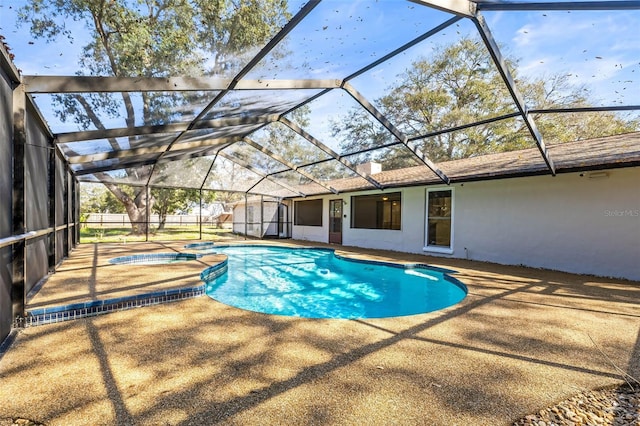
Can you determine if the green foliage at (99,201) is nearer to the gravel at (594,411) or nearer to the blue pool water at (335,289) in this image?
the blue pool water at (335,289)

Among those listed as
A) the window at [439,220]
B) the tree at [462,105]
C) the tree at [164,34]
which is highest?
the tree at [462,105]

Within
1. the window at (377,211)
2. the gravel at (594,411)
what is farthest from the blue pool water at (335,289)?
the gravel at (594,411)

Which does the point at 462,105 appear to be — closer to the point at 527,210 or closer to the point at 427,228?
the point at 427,228

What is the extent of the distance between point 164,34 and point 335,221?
11.3 m

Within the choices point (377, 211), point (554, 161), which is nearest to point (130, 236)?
point (377, 211)

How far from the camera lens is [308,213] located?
1666 centimetres

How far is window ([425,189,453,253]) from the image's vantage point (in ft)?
32.1

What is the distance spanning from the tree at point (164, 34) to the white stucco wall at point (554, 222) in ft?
24.1

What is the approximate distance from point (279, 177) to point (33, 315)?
33.3 feet

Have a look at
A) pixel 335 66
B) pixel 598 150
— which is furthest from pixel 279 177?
pixel 598 150

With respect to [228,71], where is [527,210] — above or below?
below

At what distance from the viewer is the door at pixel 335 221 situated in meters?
14.3

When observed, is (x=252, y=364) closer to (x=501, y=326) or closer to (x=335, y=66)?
(x=501, y=326)

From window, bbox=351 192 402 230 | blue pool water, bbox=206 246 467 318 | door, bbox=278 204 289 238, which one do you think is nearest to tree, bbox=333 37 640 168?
window, bbox=351 192 402 230
